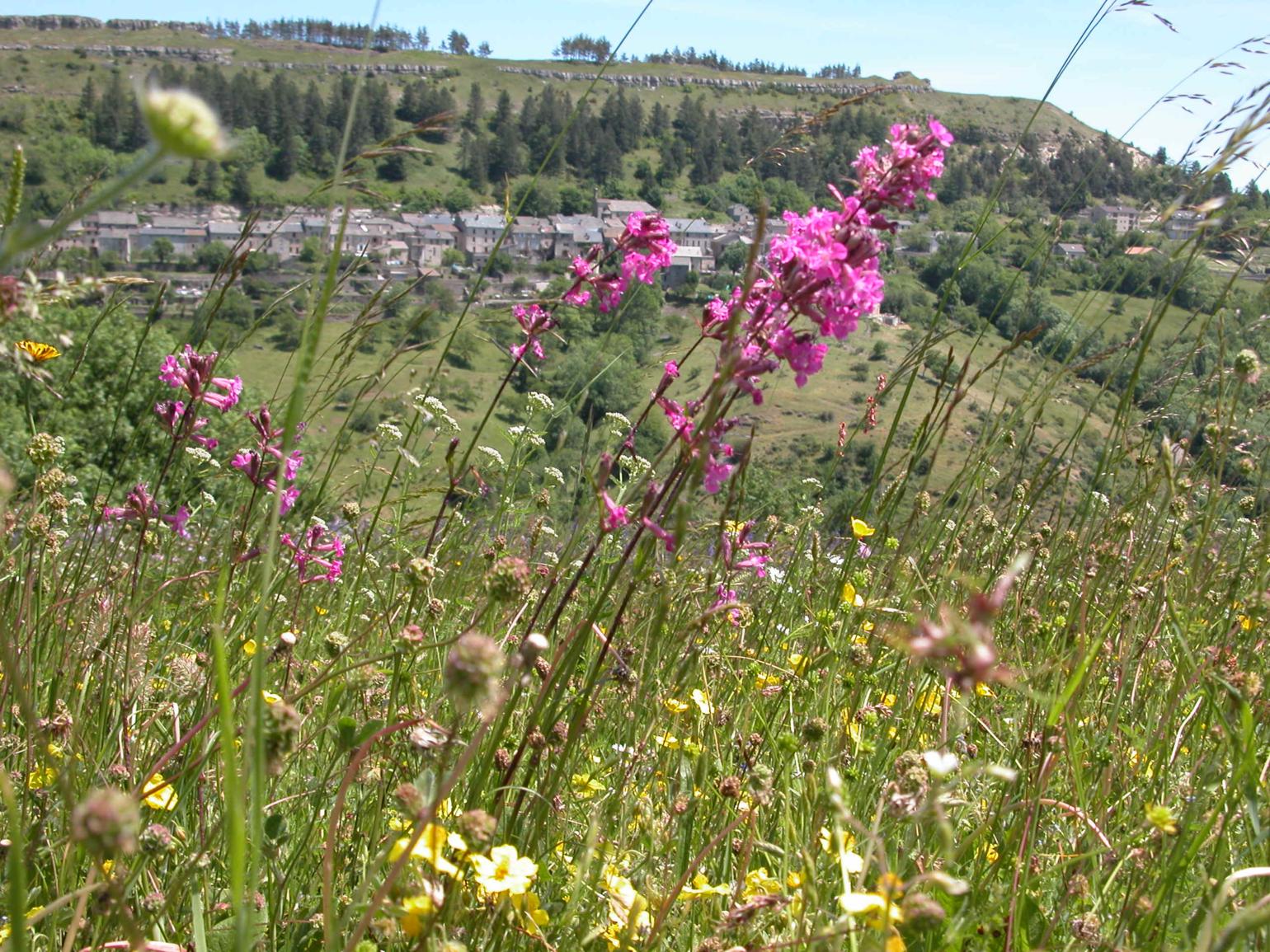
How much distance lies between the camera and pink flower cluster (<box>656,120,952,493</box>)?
59.1 inches

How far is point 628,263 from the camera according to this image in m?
2.28

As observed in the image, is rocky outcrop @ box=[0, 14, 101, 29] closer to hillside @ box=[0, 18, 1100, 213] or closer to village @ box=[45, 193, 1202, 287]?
hillside @ box=[0, 18, 1100, 213]

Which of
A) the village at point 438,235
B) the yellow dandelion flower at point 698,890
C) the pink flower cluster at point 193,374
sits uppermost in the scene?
the pink flower cluster at point 193,374

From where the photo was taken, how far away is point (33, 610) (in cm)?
225

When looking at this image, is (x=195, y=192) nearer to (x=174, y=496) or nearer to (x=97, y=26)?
(x=97, y=26)

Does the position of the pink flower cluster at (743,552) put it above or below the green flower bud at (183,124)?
below

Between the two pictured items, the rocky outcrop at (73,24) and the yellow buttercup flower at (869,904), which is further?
the rocky outcrop at (73,24)

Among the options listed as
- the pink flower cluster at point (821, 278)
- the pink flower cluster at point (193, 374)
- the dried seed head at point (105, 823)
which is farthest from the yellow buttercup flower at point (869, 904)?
the pink flower cluster at point (193, 374)

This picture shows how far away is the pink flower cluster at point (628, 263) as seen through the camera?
7.34 ft

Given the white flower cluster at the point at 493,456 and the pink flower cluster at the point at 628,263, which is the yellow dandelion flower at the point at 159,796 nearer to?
the pink flower cluster at the point at 628,263

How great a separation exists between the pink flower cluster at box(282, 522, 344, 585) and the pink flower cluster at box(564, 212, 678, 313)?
1.05m

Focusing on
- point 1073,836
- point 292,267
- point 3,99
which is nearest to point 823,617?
point 1073,836

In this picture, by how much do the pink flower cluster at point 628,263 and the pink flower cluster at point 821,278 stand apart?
25.4 inches

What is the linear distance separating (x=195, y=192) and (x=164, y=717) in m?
132
